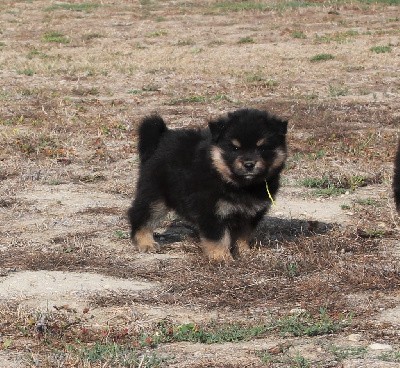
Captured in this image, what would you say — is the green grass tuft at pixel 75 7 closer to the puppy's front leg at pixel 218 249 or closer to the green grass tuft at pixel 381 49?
the green grass tuft at pixel 381 49

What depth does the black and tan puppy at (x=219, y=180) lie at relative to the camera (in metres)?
6.91

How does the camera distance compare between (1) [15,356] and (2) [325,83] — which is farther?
(2) [325,83]

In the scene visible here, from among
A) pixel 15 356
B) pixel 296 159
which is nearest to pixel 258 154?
pixel 15 356

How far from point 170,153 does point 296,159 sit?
136 inches

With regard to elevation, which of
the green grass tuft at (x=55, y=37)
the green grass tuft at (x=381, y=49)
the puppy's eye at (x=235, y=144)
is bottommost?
the green grass tuft at (x=55, y=37)

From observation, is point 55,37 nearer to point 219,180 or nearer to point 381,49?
point 381,49

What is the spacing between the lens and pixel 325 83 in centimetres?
1622

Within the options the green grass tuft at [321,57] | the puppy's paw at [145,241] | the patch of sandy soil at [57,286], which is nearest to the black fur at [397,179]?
the puppy's paw at [145,241]

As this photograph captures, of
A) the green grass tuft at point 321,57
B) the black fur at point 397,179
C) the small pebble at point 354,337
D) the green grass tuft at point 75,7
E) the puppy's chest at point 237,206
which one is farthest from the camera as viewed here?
the green grass tuft at point 75,7

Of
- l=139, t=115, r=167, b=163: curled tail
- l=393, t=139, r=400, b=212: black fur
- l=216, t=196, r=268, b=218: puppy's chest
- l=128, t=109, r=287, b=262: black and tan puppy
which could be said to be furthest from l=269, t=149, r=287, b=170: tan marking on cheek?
l=139, t=115, r=167, b=163: curled tail

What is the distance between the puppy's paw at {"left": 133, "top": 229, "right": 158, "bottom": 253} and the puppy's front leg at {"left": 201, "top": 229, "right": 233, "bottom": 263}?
597mm

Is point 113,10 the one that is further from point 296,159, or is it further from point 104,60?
point 296,159

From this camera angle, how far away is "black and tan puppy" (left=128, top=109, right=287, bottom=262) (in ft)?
22.7

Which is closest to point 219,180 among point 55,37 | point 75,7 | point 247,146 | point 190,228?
point 247,146
